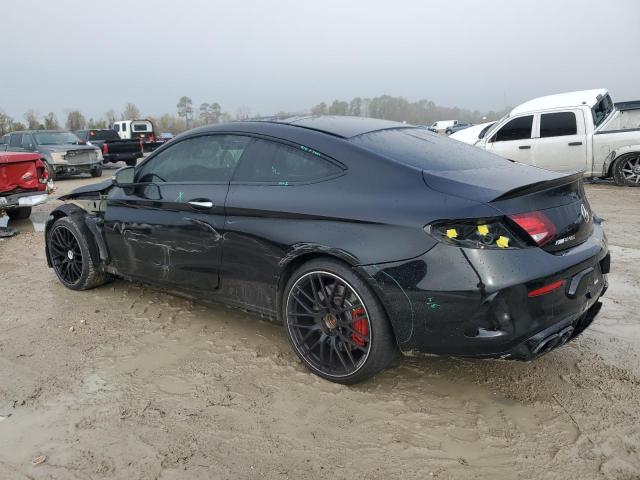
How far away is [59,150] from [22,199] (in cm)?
803

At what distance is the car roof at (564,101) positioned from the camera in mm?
10750

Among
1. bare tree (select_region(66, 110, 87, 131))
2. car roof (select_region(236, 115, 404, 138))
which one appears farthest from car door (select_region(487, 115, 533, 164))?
bare tree (select_region(66, 110, 87, 131))

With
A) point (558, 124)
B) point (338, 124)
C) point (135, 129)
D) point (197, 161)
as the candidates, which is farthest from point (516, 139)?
point (135, 129)

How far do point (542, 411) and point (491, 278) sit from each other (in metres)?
0.83

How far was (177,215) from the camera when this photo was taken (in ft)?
12.2

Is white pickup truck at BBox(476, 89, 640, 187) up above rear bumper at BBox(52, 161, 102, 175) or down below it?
above

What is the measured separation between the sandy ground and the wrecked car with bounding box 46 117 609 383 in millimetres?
323

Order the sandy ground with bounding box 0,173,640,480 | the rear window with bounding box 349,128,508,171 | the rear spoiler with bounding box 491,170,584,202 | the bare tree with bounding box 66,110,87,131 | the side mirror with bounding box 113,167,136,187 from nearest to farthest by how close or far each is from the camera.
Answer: the sandy ground with bounding box 0,173,640,480 < the rear spoiler with bounding box 491,170,584,202 < the rear window with bounding box 349,128,508,171 < the side mirror with bounding box 113,167,136,187 < the bare tree with bounding box 66,110,87,131

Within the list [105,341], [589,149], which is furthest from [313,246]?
[589,149]

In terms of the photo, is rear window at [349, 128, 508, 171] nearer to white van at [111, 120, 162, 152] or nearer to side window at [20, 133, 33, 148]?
side window at [20, 133, 33, 148]

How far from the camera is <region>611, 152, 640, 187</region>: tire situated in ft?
33.7

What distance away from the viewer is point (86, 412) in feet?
9.23

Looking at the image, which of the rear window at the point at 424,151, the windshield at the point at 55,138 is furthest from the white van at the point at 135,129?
the rear window at the point at 424,151

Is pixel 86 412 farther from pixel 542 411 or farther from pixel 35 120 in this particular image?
pixel 35 120
